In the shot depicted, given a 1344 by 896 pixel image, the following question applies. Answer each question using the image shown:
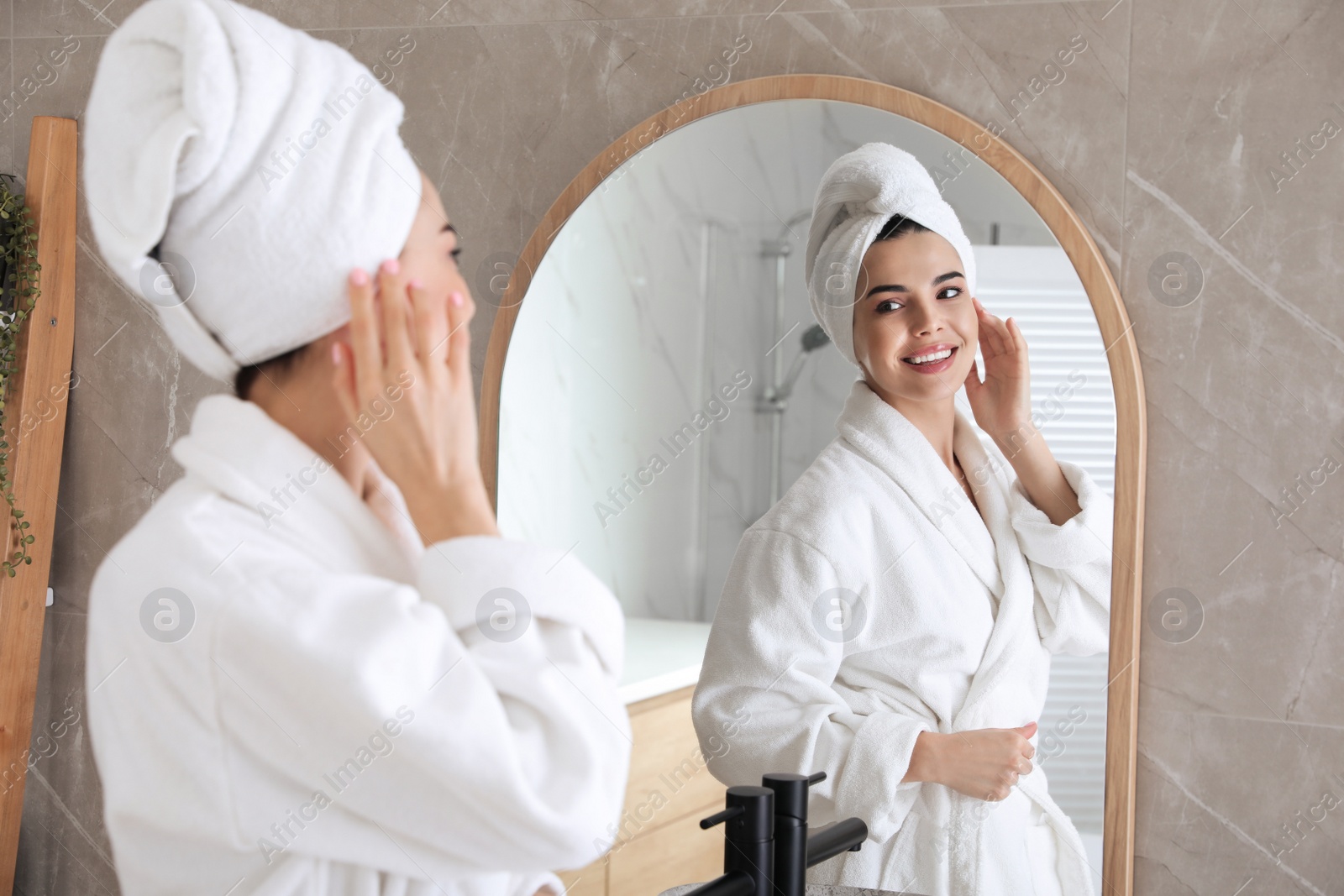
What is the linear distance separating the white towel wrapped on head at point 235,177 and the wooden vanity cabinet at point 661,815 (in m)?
0.45

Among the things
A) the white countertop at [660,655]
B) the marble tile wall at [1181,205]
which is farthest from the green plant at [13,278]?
the white countertop at [660,655]

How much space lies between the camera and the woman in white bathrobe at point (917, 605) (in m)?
0.87

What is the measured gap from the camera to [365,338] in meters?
0.50

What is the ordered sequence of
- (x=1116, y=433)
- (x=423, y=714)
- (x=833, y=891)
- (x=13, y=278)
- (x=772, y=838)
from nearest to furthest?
1. (x=423, y=714)
2. (x=772, y=838)
3. (x=833, y=891)
4. (x=1116, y=433)
5. (x=13, y=278)

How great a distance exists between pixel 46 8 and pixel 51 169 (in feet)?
0.55

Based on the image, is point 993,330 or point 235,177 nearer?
point 235,177

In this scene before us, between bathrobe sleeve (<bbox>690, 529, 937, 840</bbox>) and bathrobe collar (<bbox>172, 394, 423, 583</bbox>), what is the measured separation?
0.43m

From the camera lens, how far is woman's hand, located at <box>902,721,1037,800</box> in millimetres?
871

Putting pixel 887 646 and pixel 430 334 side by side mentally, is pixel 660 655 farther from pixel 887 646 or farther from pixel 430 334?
pixel 430 334

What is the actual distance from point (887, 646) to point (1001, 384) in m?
0.26

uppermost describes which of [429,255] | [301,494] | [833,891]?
[429,255]

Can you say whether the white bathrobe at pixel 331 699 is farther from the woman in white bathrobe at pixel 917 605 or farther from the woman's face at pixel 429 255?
the woman in white bathrobe at pixel 917 605

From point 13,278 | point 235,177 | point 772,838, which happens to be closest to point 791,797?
point 772,838

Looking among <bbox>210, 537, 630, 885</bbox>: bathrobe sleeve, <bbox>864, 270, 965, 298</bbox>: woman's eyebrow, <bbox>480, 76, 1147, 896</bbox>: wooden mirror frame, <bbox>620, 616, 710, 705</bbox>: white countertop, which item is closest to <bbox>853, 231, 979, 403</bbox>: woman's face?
<bbox>864, 270, 965, 298</bbox>: woman's eyebrow
